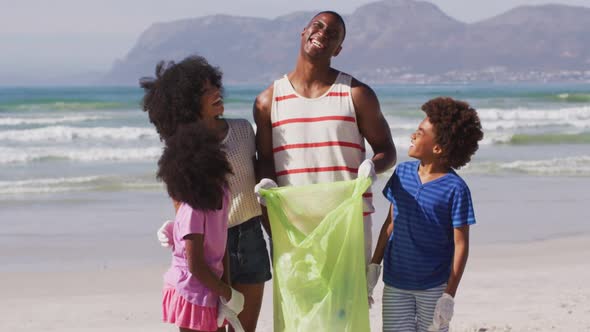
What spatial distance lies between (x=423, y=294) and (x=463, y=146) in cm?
59

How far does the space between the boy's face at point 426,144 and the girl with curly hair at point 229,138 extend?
651 mm

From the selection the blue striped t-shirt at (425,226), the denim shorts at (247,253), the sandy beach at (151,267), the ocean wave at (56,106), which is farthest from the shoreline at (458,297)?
the ocean wave at (56,106)

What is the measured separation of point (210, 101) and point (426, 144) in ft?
2.75

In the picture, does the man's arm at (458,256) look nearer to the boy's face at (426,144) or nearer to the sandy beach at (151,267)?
the boy's face at (426,144)

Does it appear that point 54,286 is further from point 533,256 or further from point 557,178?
point 557,178

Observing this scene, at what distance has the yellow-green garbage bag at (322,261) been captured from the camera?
3531 millimetres

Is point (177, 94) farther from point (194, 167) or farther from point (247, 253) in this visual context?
point (247, 253)

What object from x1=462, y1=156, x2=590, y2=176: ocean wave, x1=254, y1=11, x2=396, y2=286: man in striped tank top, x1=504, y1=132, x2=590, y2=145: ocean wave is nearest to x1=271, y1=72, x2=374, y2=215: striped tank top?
x1=254, y1=11, x2=396, y2=286: man in striped tank top

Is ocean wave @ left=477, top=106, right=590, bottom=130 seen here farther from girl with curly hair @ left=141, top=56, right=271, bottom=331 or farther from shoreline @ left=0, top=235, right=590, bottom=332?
girl with curly hair @ left=141, top=56, right=271, bottom=331

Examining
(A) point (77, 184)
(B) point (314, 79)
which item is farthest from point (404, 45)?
(B) point (314, 79)

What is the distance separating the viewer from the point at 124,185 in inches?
470

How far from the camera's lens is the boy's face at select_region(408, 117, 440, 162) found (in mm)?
3662

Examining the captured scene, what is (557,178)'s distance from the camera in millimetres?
→ 12445

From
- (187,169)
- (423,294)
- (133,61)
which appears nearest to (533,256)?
(423,294)
